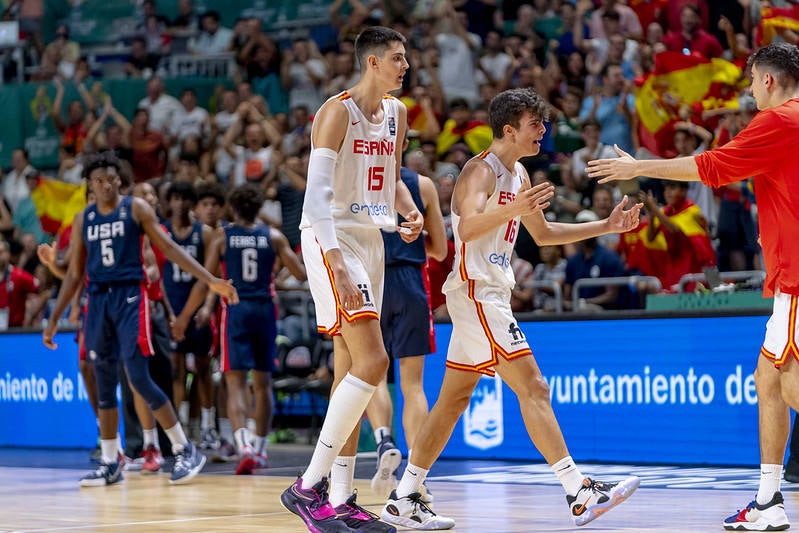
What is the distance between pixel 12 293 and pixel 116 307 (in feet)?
19.9

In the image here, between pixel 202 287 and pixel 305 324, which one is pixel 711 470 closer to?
pixel 202 287

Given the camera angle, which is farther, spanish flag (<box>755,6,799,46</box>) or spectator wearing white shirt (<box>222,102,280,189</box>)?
spectator wearing white shirt (<box>222,102,280,189</box>)

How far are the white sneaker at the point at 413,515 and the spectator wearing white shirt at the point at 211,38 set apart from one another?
576 inches

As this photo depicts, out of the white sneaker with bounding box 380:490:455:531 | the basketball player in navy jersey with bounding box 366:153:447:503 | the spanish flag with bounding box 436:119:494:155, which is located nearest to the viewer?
the white sneaker with bounding box 380:490:455:531

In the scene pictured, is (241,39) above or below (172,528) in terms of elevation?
above

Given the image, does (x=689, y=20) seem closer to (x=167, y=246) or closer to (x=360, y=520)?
(x=167, y=246)

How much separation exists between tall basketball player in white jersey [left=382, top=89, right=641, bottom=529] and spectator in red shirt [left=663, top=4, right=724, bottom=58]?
7.65 metres

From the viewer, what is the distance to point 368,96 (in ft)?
20.1

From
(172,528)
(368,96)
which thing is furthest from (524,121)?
(172,528)

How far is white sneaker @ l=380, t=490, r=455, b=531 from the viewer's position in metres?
6.33

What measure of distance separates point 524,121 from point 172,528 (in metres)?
2.69

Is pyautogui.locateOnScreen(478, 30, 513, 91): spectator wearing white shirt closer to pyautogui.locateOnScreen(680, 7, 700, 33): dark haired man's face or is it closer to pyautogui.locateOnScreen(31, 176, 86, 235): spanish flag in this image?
pyautogui.locateOnScreen(680, 7, 700, 33): dark haired man's face

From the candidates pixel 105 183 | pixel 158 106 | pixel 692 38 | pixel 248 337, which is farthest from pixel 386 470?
pixel 158 106

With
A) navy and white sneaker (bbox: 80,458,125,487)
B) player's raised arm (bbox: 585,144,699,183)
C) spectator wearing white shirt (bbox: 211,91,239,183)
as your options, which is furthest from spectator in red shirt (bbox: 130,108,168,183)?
player's raised arm (bbox: 585,144,699,183)
